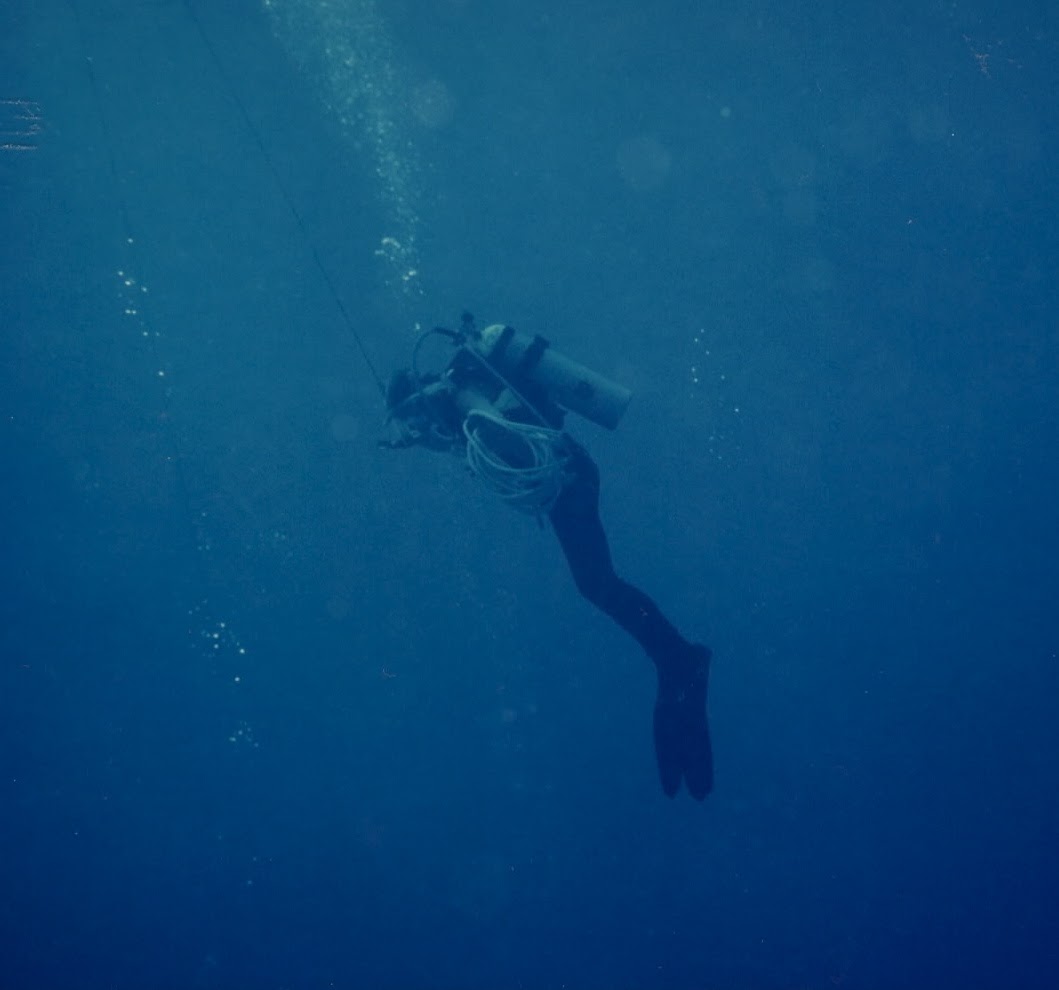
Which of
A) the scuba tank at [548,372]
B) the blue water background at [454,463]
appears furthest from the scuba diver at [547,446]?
the blue water background at [454,463]

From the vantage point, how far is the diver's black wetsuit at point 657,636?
3.36 m

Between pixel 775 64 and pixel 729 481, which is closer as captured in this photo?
pixel 775 64

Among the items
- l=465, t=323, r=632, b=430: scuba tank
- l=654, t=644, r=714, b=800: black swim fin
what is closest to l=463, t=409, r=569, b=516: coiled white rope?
l=465, t=323, r=632, b=430: scuba tank

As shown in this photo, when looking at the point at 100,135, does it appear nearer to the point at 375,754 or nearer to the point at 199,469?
the point at 199,469

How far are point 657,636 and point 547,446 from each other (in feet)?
4.17

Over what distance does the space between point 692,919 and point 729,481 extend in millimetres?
5994

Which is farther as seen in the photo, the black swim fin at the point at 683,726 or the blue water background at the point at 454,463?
the blue water background at the point at 454,463

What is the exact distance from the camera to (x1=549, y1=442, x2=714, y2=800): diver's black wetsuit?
11.0 feet

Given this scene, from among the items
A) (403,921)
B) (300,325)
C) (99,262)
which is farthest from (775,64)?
(403,921)

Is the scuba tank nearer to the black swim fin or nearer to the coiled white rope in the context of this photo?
the coiled white rope

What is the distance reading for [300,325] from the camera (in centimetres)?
834

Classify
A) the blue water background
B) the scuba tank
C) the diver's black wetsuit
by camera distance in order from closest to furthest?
the scuba tank, the diver's black wetsuit, the blue water background

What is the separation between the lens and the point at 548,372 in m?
3.15

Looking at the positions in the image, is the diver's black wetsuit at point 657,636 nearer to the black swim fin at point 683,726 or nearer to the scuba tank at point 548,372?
the black swim fin at point 683,726
